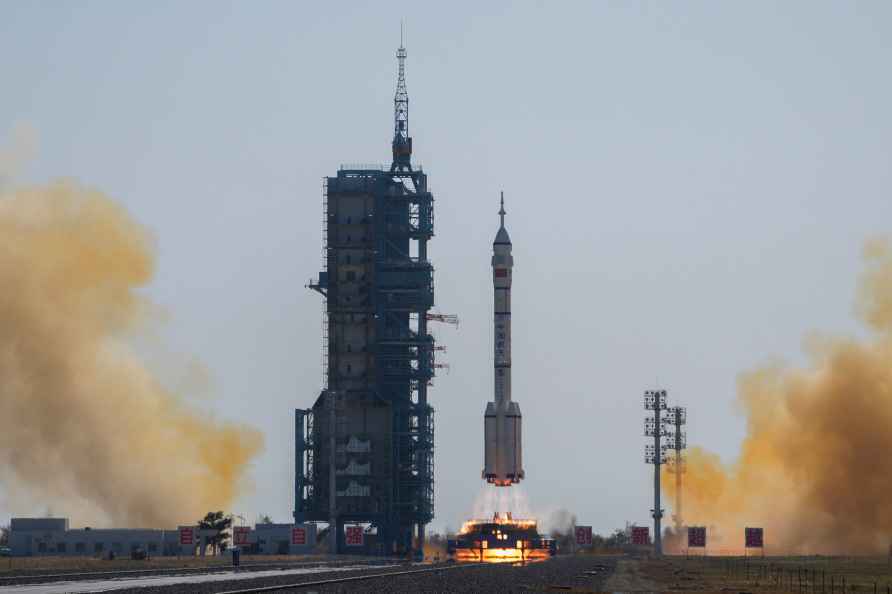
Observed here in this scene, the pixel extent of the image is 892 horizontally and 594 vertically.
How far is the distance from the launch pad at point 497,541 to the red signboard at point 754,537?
61.5ft

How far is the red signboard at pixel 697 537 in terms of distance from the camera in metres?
175

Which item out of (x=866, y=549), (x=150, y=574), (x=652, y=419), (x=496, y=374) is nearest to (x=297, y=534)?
(x=496, y=374)

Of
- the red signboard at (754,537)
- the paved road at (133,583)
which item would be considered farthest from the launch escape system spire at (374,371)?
the paved road at (133,583)

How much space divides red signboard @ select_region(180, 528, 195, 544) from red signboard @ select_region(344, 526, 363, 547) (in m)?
→ 28.0

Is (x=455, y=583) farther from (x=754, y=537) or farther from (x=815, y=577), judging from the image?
(x=754, y=537)

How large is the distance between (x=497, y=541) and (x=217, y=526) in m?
26.5

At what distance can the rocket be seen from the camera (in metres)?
165

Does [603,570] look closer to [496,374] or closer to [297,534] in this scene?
[496,374]

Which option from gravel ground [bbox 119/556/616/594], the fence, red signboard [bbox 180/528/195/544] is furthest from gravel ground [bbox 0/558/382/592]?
red signboard [bbox 180/528/195/544]

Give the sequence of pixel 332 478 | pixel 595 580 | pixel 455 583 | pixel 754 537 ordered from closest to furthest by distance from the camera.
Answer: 1. pixel 455 583
2. pixel 595 580
3. pixel 754 537
4. pixel 332 478

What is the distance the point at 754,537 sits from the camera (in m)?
163

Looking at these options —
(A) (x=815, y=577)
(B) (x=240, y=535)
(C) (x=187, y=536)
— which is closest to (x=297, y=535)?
(B) (x=240, y=535)

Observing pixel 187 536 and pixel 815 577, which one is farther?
pixel 187 536

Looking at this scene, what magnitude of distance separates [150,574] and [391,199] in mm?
87992
